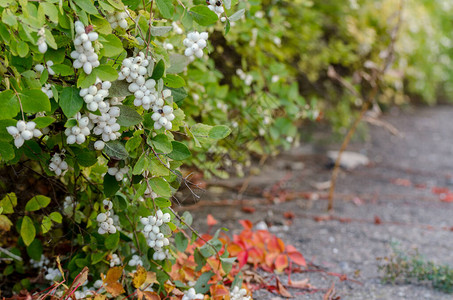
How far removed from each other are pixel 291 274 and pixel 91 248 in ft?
3.05

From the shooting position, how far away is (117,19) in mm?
1232

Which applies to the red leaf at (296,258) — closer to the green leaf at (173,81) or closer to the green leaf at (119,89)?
the green leaf at (173,81)

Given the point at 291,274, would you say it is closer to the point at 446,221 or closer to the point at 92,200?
the point at 92,200

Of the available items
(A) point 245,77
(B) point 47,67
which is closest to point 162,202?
(B) point 47,67

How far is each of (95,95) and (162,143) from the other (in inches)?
8.4

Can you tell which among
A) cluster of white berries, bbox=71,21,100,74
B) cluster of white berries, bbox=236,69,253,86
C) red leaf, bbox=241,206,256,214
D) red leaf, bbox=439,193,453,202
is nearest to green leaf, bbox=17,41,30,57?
cluster of white berries, bbox=71,21,100,74

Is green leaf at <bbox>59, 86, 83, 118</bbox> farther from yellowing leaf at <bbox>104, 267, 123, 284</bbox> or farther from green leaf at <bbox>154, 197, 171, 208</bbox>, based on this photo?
yellowing leaf at <bbox>104, 267, 123, 284</bbox>

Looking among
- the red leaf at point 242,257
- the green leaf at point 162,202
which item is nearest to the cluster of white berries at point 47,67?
the green leaf at point 162,202

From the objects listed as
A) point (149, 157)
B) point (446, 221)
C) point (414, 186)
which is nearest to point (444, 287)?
point (446, 221)

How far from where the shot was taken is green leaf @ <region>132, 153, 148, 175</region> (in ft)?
4.01

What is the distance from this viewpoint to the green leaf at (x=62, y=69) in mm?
1160

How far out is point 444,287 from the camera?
1.99 m

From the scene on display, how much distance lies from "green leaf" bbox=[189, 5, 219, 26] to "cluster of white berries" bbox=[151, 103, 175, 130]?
0.85ft

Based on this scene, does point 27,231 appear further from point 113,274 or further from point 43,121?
point 43,121
